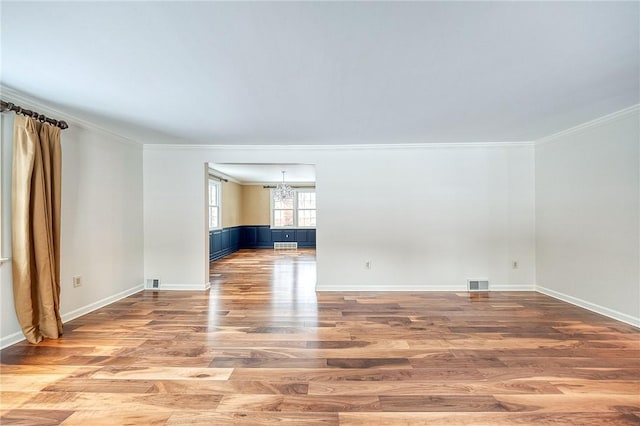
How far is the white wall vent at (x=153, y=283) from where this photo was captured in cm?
461

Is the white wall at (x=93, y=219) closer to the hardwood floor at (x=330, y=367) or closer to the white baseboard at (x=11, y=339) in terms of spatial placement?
the white baseboard at (x=11, y=339)

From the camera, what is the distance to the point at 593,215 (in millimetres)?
3500

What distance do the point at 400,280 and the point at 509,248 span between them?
174cm

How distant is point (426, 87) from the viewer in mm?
2439

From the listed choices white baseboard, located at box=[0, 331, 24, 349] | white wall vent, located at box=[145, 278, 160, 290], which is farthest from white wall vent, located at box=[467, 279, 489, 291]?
white baseboard, located at box=[0, 331, 24, 349]

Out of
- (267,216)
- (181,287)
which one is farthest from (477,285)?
(267,216)

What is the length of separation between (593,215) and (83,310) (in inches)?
245

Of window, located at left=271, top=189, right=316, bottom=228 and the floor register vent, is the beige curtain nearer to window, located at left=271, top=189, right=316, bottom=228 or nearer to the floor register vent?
the floor register vent

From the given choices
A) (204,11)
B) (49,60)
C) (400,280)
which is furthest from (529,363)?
(49,60)

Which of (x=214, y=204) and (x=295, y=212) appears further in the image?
(x=295, y=212)

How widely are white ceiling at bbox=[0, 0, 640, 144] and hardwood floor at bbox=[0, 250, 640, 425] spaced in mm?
2253

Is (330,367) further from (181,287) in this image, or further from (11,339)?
(181,287)

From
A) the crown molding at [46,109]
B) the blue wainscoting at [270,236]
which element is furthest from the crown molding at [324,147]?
the blue wainscoting at [270,236]

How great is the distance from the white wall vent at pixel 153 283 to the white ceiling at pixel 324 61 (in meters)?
2.48
